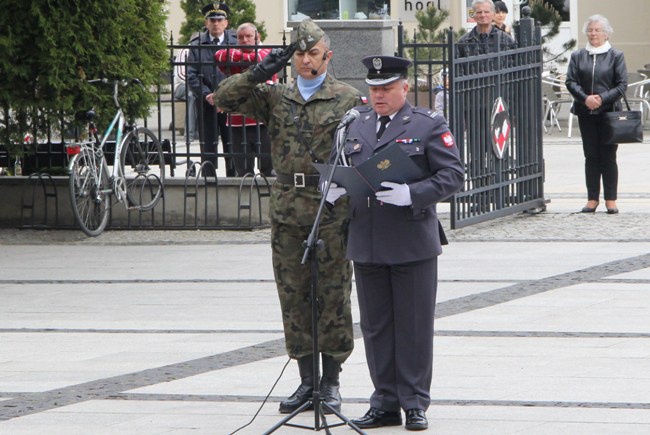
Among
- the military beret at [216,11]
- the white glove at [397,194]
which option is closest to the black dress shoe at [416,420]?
the white glove at [397,194]

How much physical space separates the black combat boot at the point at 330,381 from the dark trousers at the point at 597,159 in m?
7.78

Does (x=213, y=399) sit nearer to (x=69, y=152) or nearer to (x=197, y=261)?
(x=197, y=261)

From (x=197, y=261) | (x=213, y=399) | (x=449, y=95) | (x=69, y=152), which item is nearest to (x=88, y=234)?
(x=69, y=152)

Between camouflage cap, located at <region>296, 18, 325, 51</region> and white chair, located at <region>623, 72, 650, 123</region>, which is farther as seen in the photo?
white chair, located at <region>623, 72, 650, 123</region>

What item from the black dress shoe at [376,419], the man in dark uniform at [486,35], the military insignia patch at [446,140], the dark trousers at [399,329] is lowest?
the black dress shoe at [376,419]

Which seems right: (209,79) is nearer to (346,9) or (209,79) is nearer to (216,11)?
(216,11)

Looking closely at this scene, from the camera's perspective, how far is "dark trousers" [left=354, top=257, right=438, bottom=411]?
22.0 ft

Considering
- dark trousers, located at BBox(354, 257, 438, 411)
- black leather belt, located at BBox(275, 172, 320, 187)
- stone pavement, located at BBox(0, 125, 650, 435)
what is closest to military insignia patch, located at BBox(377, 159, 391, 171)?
dark trousers, located at BBox(354, 257, 438, 411)

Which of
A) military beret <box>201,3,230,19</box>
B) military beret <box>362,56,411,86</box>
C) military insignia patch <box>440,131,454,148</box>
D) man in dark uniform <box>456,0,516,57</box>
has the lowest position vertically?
military insignia patch <box>440,131,454,148</box>

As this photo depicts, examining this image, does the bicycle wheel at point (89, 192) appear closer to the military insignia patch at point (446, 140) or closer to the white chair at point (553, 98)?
the military insignia patch at point (446, 140)

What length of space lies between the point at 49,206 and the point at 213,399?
750 centimetres

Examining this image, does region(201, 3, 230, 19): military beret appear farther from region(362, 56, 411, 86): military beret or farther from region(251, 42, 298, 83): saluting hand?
region(362, 56, 411, 86): military beret

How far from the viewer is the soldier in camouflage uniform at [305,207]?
7035mm

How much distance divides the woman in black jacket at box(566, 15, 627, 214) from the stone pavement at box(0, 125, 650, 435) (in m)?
0.48
